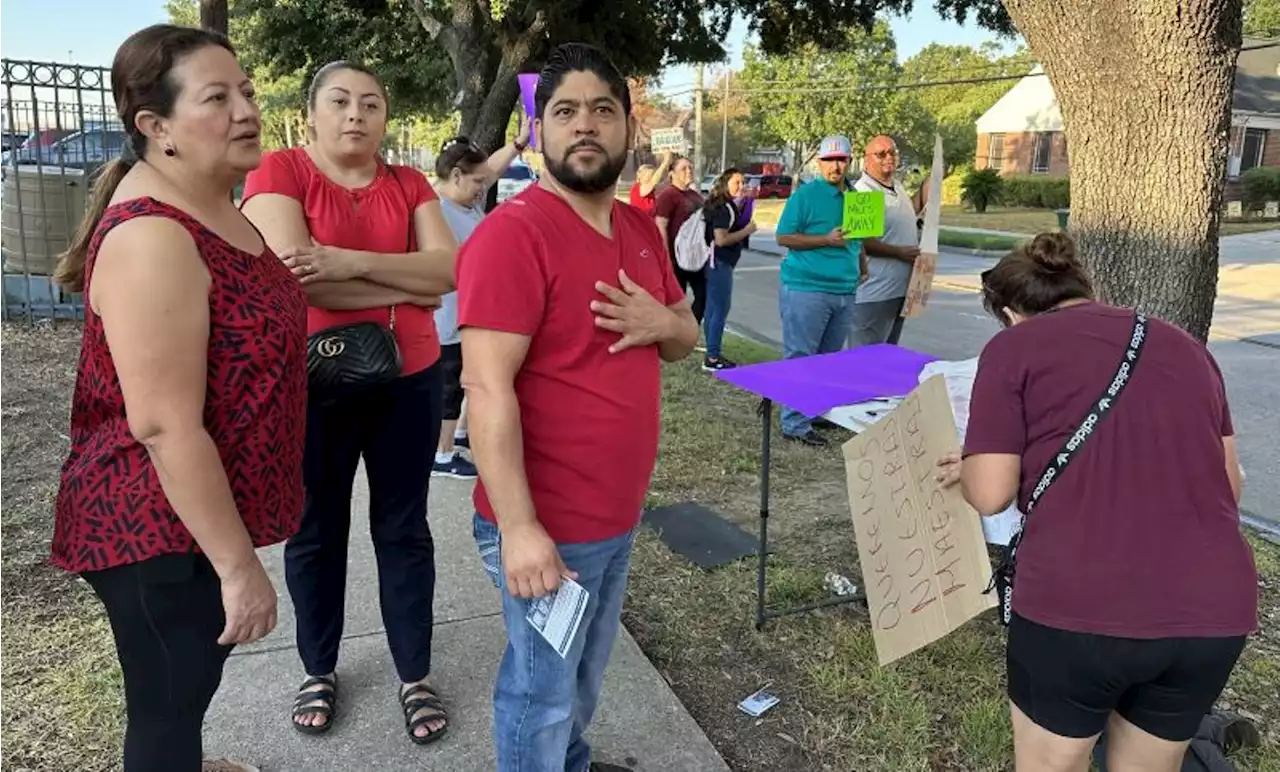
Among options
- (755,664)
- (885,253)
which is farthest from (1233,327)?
(755,664)

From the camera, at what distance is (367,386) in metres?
2.32

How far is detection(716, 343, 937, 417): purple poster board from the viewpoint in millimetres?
3074

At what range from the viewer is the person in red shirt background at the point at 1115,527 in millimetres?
1750

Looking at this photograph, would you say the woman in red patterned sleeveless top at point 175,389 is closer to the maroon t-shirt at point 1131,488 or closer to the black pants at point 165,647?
the black pants at point 165,647

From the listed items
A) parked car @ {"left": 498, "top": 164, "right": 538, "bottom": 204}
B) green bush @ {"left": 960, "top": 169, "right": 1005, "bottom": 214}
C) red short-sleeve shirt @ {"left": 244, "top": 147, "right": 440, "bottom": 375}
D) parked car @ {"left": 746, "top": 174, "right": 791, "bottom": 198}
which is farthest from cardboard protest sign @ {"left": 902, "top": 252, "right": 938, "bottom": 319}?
parked car @ {"left": 746, "top": 174, "right": 791, "bottom": 198}

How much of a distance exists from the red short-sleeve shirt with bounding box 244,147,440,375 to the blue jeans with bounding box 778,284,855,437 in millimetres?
3351

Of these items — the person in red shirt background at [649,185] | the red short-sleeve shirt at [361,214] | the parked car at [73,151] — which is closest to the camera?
the red short-sleeve shirt at [361,214]

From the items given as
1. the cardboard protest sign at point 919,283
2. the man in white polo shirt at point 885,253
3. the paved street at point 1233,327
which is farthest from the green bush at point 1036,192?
the cardboard protest sign at point 919,283

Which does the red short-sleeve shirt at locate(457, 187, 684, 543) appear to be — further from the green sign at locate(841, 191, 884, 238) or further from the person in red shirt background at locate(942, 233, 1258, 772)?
the green sign at locate(841, 191, 884, 238)

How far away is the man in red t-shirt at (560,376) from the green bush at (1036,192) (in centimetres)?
3168

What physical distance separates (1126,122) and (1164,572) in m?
2.13

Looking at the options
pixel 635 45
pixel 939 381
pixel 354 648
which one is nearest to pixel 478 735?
pixel 354 648

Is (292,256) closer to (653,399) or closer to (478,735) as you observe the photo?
(653,399)

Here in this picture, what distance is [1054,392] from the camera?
179 centimetres
